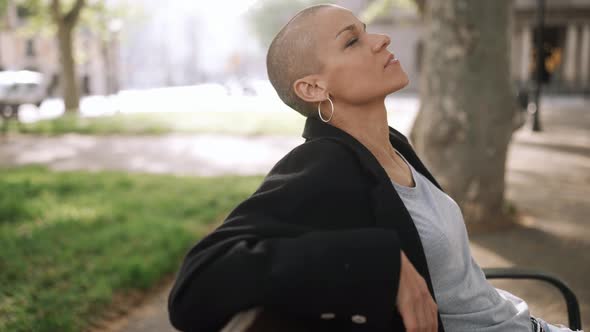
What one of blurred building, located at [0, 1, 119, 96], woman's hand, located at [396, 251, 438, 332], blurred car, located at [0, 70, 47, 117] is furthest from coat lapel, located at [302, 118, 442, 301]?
blurred building, located at [0, 1, 119, 96]

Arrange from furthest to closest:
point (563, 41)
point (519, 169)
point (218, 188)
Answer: point (563, 41), point (519, 169), point (218, 188)

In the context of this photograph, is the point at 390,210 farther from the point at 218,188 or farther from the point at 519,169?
the point at 519,169

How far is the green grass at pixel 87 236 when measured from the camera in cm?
446

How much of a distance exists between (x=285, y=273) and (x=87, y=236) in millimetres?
5325

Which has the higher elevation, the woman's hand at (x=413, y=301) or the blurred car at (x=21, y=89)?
the woman's hand at (x=413, y=301)

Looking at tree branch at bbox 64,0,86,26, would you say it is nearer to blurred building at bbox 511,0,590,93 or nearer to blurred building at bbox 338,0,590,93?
blurred building at bbox 338,0,590,93

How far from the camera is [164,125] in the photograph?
20156mm

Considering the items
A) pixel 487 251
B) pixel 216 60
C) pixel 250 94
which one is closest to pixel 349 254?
pixel 487 251

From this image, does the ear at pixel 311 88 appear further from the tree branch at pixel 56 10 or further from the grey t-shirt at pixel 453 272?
the tree branch at pixel 56 10

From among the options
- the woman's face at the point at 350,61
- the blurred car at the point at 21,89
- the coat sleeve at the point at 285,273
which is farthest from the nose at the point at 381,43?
the blurred car at the point at 21,89

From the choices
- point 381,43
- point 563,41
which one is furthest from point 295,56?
point 563,41

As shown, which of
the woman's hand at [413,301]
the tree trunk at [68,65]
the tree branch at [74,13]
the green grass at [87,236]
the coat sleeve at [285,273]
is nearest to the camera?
the coat sleeve at [285,273]

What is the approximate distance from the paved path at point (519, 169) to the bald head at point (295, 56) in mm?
3027

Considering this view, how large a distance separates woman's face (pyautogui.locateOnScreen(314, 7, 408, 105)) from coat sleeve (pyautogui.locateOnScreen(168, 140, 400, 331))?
17.8 inches
